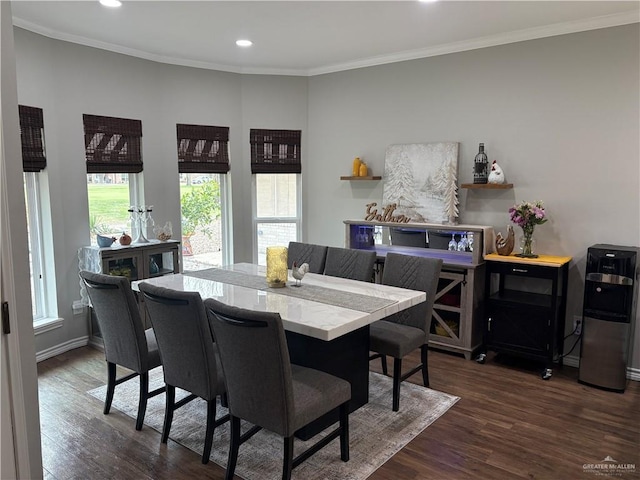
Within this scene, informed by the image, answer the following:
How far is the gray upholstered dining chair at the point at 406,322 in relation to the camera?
10.6ft

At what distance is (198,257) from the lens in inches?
213

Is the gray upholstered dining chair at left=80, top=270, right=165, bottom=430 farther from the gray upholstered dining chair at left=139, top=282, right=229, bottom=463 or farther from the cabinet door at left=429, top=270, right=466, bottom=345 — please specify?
the cabinet door at left=429, top=270, right=466, bottom=345

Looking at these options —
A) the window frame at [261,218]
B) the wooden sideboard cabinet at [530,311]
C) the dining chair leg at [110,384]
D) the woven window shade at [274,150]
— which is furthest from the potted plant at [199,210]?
the wooden sideboard cabinet at [530,311]

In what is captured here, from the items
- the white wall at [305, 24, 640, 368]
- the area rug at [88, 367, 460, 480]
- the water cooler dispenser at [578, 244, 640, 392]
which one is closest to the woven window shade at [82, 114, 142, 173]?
the area rug at [88, 367, 460, 480]

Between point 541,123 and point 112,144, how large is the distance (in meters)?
3.90

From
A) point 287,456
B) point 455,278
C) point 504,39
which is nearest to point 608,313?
point 455,278

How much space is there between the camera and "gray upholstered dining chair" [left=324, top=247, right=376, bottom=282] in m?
3.78

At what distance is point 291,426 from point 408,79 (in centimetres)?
372

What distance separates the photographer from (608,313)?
3527 mm

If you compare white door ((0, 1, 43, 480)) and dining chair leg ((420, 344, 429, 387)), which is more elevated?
white door ((0, 1, 43, 480))

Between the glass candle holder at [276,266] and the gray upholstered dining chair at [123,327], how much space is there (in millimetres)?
860

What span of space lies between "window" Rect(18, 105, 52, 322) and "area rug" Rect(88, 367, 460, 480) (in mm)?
1247

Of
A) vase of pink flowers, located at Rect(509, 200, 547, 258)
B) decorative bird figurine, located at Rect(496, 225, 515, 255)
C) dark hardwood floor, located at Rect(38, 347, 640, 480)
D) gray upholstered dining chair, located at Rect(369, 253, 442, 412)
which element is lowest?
dark hardwood floor, located at Rect(38, 347, 640, 480)

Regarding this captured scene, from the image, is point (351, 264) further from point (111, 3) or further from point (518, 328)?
point (111, 3)
